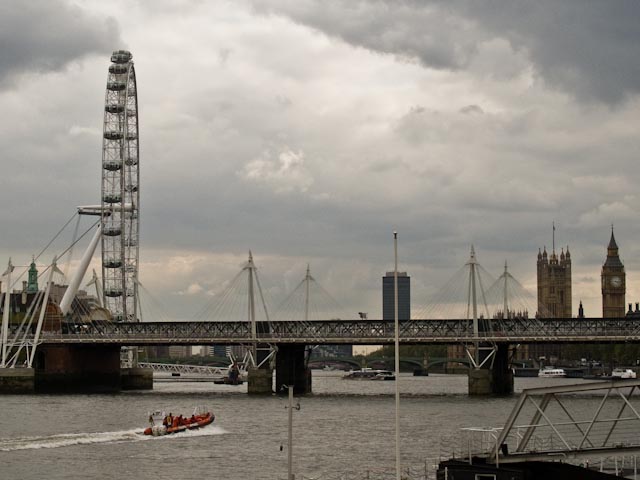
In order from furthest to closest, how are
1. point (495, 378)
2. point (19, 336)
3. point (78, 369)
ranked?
point (19, 336) → point (78, 369) → point (495, 378)

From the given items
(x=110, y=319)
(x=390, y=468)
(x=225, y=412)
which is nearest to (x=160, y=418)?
(x=225, y=412)

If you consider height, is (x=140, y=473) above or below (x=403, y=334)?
below

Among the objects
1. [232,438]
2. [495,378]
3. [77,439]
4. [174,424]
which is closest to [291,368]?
[495,378]

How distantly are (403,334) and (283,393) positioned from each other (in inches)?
682

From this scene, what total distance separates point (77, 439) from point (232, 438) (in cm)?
1140

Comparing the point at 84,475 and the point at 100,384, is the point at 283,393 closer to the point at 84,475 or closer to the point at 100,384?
the point at 100,384

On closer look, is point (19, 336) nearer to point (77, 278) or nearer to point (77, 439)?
point (77, 278)

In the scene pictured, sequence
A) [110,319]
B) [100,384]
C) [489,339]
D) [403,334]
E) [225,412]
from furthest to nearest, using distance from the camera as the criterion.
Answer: [110,319], [100,384], [403,334], [489,339], [225,412]

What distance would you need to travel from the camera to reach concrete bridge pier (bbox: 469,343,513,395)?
5442 inches

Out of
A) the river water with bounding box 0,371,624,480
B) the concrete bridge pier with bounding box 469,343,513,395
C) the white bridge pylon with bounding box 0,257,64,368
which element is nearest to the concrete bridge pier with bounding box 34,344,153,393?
the white bridge pylon with bounding box 0,257,64,368

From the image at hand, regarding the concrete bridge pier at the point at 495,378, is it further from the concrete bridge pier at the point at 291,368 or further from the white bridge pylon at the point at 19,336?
the white bridge pylon at the point at 19,336

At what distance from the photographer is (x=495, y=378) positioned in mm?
144500

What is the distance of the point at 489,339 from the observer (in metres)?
137

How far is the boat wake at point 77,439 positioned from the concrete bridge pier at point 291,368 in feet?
198
